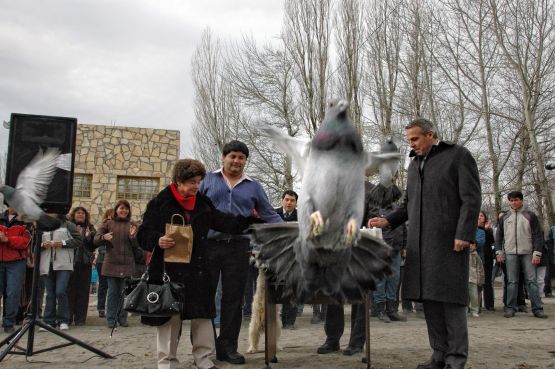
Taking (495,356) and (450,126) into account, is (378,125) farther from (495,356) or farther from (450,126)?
(495,356)

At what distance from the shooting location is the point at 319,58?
20609mm

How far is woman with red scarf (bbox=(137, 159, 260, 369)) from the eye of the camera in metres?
4.52

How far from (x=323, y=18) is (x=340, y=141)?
1843cm

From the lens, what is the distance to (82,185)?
20.3 m

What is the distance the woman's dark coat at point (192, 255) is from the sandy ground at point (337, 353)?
3.06 feet

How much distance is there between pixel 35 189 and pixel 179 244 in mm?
2080

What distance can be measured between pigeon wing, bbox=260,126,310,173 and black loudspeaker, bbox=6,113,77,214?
2.76 m

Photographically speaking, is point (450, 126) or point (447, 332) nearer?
point (447, 332)

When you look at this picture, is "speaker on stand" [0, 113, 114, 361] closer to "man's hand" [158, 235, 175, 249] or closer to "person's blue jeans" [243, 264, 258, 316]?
"man's hand" [158, 235, 175, 249]

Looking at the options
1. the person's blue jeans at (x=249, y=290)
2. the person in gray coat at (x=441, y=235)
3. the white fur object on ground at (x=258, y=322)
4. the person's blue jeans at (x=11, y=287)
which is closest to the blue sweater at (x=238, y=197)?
the white fur object on ground at (x=258, y=322)

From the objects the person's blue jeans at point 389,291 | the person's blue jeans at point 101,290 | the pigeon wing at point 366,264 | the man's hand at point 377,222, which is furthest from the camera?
the person's blue jeans at point 101,290

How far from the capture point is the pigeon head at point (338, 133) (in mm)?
3340

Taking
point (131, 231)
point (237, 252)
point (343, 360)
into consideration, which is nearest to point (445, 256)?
point (343, 360)

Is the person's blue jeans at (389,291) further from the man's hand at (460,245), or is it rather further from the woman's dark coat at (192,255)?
the woman's dark coat at (192,255)
